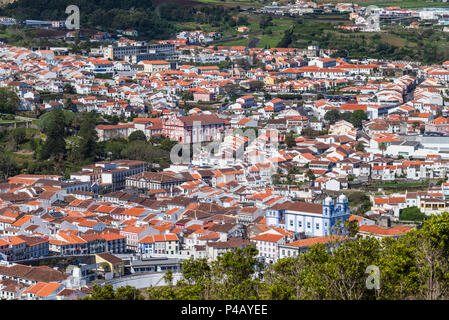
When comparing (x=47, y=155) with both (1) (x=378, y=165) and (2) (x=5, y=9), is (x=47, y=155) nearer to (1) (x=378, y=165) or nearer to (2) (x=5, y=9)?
(1) (x=378, y=165)

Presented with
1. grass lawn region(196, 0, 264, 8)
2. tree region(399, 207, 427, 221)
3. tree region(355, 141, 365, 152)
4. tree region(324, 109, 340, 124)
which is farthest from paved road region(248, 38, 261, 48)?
tree region(399, 207, 427, 221)

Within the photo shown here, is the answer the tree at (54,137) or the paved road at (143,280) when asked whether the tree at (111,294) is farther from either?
the tree at (54,137)

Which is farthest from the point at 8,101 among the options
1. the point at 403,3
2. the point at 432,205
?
the point at 403,3

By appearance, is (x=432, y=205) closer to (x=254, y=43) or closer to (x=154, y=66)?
(x=154, y=66)

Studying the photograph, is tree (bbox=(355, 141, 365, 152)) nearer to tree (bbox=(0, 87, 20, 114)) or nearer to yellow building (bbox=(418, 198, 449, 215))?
yellow building (bbox=(418, 198, 449, 215))
